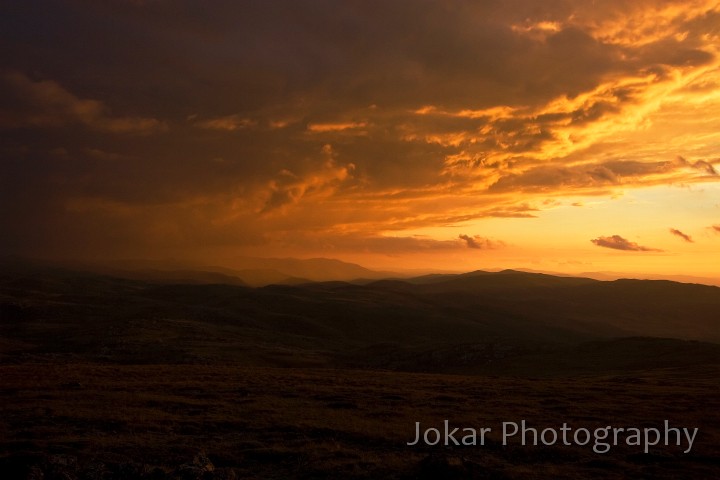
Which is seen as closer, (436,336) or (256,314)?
(436,336)

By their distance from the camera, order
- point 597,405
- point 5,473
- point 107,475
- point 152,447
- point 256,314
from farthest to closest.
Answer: point 256,314 → point 597,405 → point 152,447 → point 107,475 → point 5,473

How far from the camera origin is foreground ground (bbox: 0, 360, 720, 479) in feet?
63.1

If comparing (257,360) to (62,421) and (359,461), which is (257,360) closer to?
(62,421)

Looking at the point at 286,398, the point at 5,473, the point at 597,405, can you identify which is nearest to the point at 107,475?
the point at 5,473

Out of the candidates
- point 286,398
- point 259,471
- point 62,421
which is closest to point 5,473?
point 259,471

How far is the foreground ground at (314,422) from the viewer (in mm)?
19234

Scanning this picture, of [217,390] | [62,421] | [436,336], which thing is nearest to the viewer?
[62,421]

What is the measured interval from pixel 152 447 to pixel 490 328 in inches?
5615

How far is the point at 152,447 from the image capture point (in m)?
21.9

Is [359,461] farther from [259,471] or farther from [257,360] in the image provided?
[257,360]

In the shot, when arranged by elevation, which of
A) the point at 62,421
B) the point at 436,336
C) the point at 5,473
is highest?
the point at 5,473

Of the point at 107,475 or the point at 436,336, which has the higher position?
the point at 107,475

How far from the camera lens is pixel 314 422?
92.2 feet

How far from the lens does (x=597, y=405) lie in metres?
35.1
